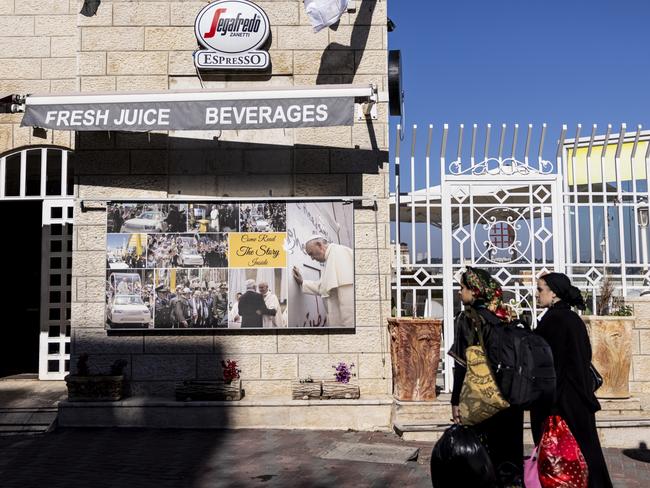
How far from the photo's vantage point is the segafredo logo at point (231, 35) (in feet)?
27.6

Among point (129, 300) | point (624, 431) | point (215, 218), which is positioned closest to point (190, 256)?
point (215, 218)

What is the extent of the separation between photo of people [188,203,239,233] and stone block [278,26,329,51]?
2.06 meters

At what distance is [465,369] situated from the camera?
429cm

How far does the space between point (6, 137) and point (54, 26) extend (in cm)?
161

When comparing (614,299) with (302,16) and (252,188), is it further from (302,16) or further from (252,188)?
(302,16)

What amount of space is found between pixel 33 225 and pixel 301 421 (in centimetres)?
968

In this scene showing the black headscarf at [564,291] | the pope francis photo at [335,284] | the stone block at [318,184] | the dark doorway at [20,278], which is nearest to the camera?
the black headscarf at [564,291]

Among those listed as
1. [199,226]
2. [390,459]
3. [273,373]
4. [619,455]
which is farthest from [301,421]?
[619,455]

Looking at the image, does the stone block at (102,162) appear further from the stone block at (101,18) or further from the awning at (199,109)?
the stone block at (101,18)

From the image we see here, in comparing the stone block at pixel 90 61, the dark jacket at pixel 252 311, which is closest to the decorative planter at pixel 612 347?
the dark jacket at pixel 252 311

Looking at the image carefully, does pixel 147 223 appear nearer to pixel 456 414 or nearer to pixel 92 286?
pixel 92 286

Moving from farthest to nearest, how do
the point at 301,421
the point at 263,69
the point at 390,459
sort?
1. the point at 263,69
2. the point at 301,421
3. the point at 390,459

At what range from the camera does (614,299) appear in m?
7.97

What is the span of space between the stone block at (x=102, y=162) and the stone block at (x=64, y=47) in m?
1.72
